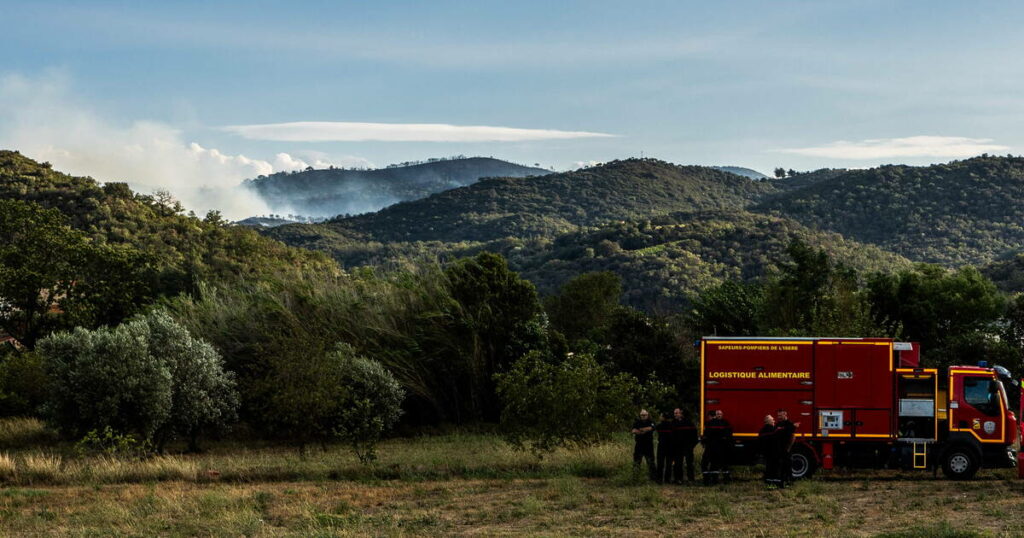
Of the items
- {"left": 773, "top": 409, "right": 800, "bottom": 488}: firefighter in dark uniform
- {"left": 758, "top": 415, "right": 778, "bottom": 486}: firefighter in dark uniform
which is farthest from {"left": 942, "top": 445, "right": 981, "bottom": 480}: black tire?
{"left": 758, "top": 415, "right": 778, "bottom": 486}: firefighter in dark uniform

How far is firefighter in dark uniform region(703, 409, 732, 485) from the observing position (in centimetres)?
1991

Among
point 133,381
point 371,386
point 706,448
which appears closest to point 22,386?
point 133,381

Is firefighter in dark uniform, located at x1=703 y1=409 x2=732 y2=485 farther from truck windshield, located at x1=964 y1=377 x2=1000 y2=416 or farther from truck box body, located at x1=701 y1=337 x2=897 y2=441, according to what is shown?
truck windshield, located at x1=964 y1=377 x2=1000 y2=416

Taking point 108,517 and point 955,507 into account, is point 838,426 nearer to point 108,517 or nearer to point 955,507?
point 955,507

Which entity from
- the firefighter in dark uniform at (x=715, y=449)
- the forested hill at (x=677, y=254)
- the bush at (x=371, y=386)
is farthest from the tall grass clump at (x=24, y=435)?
the forested hill at (x=677, y=254)

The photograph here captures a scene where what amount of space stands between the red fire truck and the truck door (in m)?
0.02

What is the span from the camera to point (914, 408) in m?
20.7

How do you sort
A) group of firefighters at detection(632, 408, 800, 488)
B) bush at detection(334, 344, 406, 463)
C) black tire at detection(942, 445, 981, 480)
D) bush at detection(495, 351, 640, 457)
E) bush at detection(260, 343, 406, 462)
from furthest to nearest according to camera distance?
bush at detection(334, 344, 406, 463), bush at detection(260, 343, 406, 462), bush at detection(495, 351, 640, 457), black tire at detection(942, 445, 981, 480), group of firefighters at detection(632, 408, 800, 488)

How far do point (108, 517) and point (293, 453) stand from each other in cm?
1203

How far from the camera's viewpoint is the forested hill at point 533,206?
164500 millimetres

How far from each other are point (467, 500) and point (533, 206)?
161 metres

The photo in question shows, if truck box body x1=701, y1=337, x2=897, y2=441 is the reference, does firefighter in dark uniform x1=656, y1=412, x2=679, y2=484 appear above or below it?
below

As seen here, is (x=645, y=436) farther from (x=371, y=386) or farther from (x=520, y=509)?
(x=371, y=386)

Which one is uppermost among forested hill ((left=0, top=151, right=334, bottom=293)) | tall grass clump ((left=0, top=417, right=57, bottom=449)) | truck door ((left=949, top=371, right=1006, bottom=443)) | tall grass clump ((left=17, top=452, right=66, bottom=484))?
forested hill ((left=0, top=151, right=334, bottom=293))
